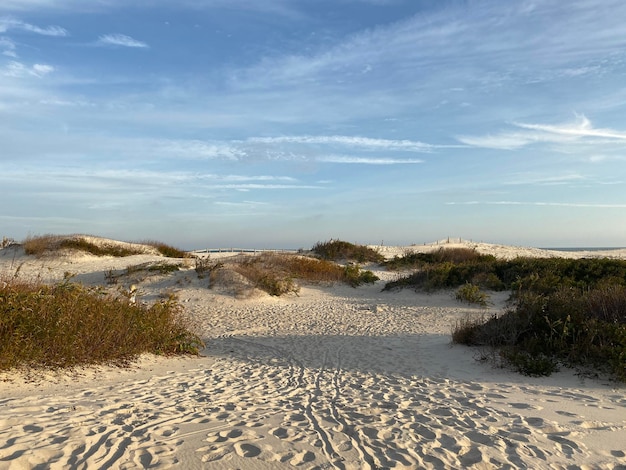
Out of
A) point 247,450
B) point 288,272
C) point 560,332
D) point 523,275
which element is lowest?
point 247,450

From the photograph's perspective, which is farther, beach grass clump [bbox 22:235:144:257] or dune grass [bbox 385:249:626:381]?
beach grass clump [bbox 22:235:144:257]

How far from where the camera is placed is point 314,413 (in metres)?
5.44

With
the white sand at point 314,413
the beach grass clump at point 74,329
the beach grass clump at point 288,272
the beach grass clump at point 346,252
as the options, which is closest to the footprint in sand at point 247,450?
the white sand at point 314,413

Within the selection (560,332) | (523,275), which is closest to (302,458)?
(560,332)

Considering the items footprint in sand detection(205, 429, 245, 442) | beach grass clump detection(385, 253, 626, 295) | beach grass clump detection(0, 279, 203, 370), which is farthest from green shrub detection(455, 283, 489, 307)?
footprint in sand detection(205, 429, 245, 442)

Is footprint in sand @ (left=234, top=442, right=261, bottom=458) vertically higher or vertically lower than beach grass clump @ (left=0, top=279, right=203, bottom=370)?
lower

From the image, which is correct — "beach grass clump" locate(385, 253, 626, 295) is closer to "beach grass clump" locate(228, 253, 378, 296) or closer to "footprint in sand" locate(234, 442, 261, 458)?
"beach grass clump" locate(228, 253, 378, 296)

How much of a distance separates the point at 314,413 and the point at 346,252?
72.9 feet

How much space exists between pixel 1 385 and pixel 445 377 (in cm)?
603

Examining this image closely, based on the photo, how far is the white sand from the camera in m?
4.11

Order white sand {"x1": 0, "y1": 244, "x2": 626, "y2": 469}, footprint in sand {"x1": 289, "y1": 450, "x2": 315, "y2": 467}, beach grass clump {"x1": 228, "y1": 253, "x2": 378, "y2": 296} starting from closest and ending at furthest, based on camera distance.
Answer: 1. footprint in sand {"x1": 289, "y1": 450, "x2": 315, "y2": 467}
2. white sand {"x1": 0, "y1": 244, "x2": 626, "y2": 469}
3. beach grass clump {"x1": 228, "y1": 253, "x2": 378, "y2": 296}

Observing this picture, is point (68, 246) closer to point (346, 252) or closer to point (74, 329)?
point (346, 252)

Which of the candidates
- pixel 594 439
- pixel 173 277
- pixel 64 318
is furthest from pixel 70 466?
pixel 173 277

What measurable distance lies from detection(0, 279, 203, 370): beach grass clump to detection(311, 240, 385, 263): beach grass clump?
18.3 m
